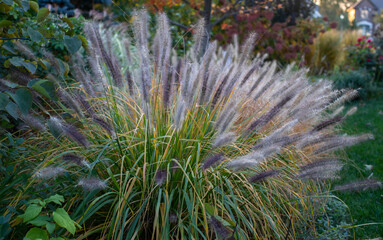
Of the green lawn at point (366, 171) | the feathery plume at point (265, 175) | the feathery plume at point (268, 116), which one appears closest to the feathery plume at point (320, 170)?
the feathery plume at point (265, 175)

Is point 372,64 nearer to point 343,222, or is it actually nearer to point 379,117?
point 379,117

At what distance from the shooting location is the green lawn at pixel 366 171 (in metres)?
2.72

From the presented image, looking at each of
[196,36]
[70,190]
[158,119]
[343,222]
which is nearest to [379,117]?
[343,222]

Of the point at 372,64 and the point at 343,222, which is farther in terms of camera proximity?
the point at 372,64

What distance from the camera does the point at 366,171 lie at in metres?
3.75

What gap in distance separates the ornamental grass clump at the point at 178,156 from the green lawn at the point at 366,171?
649mm

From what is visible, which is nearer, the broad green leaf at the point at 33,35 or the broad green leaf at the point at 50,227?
the broad green leaf at the point at 50,227

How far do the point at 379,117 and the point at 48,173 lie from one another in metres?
6.26

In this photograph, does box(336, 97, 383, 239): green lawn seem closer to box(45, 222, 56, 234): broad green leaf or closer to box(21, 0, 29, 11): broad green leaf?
box(45, 222, 56, 234): broad green leaf

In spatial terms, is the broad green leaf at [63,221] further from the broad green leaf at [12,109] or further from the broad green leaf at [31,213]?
the broad green leaf at [12,109]

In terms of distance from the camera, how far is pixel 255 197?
2020mm

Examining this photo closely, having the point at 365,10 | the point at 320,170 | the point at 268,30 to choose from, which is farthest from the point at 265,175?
the point at 365,10

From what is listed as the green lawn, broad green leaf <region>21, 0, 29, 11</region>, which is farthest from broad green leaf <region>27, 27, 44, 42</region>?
the green lawn

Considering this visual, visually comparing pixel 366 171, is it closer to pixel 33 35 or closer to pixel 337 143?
pixel 337 143
